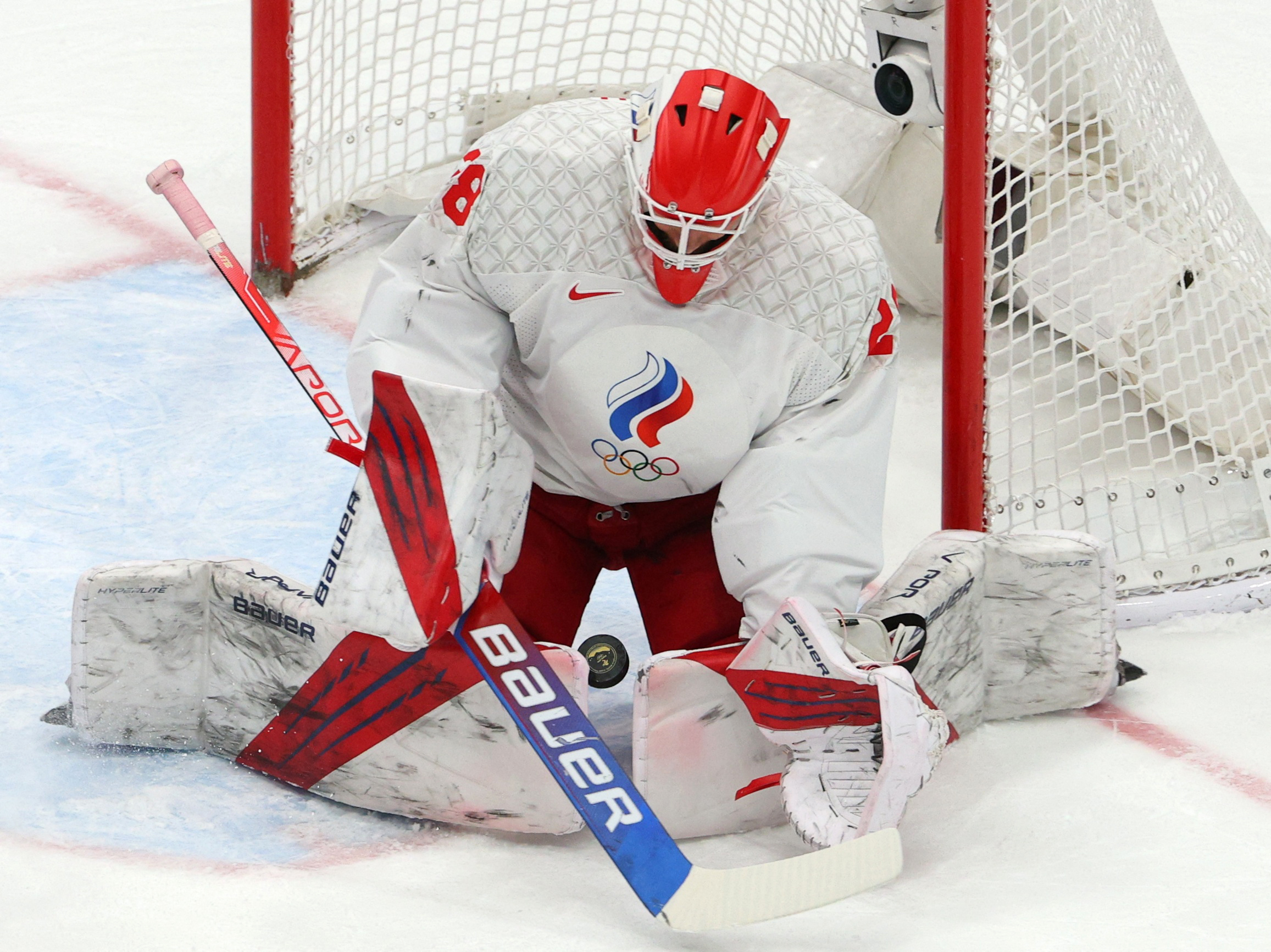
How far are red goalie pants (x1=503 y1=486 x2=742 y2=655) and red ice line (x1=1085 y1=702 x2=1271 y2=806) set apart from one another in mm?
653

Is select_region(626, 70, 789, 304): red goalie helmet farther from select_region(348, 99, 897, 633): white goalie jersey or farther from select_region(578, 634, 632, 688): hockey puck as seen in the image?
select_region(578, 634, 632, 688): hockey puck

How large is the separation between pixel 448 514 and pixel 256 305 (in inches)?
56.7

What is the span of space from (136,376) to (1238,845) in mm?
2354

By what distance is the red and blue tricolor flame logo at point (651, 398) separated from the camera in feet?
7.27

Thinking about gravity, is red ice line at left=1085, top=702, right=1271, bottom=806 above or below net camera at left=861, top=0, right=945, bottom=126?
below

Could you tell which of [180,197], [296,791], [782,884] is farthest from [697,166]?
[180,197]

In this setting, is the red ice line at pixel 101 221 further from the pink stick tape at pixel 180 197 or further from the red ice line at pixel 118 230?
the pink stick tape at pixel 180 197

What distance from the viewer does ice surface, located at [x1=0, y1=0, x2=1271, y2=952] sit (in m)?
1.96

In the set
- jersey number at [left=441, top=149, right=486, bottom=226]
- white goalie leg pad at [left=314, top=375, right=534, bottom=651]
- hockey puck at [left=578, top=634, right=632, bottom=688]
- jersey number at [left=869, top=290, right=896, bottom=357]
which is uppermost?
jersey number at [left=441, top=149, right=486, bottom=226]

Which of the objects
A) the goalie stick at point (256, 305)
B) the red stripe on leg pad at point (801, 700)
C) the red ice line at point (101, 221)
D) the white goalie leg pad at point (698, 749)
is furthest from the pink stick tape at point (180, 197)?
the red stripe on leg pad at point (801, 700)

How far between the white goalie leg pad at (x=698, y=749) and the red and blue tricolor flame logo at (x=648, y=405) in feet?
0.91

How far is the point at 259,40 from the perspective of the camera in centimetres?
372

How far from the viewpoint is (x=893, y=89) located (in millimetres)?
3113

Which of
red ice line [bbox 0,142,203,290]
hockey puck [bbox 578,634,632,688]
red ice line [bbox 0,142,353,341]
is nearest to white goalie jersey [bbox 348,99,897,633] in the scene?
hockey puck [bbox 578,634,632,688]
